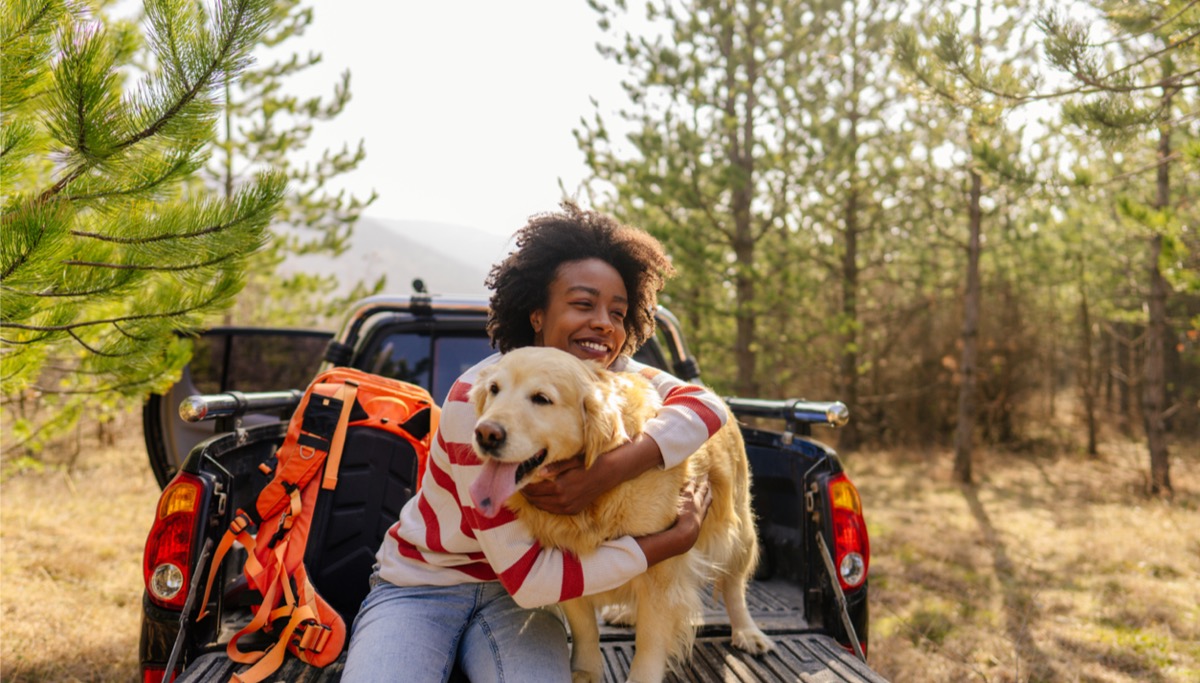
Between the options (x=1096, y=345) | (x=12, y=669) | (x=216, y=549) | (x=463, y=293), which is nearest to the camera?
(x=216, y=549)

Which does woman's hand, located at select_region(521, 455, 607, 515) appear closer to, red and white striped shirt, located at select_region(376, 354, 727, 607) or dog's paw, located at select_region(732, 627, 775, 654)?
red and white striped shirt, located at select_region(376, 354, 727, 607)

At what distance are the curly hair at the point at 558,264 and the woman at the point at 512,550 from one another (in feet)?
0.18

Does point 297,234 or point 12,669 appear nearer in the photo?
point 12,669

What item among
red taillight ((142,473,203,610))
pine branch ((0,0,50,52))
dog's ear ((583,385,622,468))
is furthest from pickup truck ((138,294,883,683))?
pine branch ((0,0,50,52))

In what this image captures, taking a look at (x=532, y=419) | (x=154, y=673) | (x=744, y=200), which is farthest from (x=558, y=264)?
(x=744, y=200)

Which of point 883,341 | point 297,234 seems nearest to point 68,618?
point 297,234

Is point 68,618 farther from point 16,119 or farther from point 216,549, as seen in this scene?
point 16,119

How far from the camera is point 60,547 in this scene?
18.7 feet

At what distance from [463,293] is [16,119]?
7.03 feet

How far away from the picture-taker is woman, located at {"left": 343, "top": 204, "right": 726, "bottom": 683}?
200 centimetres

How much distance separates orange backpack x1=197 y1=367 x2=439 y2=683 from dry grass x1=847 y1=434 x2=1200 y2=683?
3150 mm

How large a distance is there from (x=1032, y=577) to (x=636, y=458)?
638 cm

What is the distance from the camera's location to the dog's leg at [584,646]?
7.50 feet

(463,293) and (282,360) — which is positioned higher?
(463,293)
